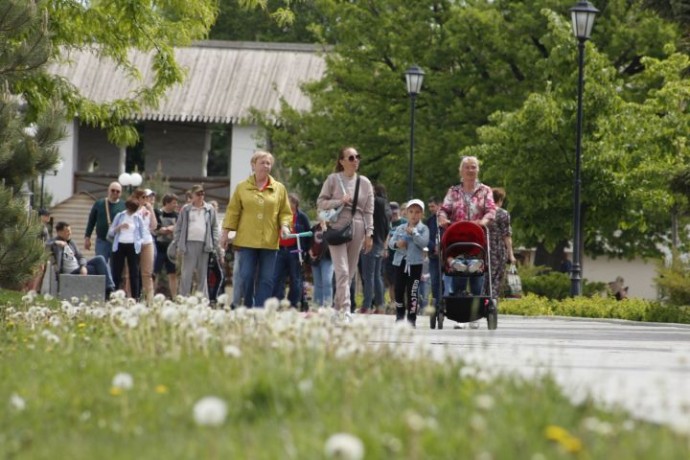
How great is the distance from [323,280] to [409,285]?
11.6 ft

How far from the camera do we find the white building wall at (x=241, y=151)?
2377 inches

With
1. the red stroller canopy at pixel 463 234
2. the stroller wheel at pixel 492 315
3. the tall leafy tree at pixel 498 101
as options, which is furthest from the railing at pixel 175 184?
the red stroller canopy at pixel 463 234

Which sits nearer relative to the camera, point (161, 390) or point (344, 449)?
point (344, 449)

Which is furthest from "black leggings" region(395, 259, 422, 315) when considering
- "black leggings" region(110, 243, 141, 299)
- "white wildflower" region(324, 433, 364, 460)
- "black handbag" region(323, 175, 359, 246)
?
"white wildflower" region(324, 433, 364, 460)

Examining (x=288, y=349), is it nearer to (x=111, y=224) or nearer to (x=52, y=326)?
(x=52, y=326)

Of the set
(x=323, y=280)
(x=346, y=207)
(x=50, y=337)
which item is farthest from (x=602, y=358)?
(x=323, y=280)

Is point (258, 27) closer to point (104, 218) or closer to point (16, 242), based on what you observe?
point (104, 218)

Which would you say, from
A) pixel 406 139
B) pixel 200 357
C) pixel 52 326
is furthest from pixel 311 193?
pixel 200 357

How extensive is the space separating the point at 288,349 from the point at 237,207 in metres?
8.42

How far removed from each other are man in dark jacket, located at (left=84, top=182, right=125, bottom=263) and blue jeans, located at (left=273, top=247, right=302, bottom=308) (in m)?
2.40

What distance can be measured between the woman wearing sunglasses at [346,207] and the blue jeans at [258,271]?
656 millimetres

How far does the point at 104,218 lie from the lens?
23.2 metres

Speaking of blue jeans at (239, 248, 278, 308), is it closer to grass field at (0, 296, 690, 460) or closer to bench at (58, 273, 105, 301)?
bench at (58, 273, 105, 301)

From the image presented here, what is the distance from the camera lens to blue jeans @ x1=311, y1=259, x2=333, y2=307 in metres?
21.2
